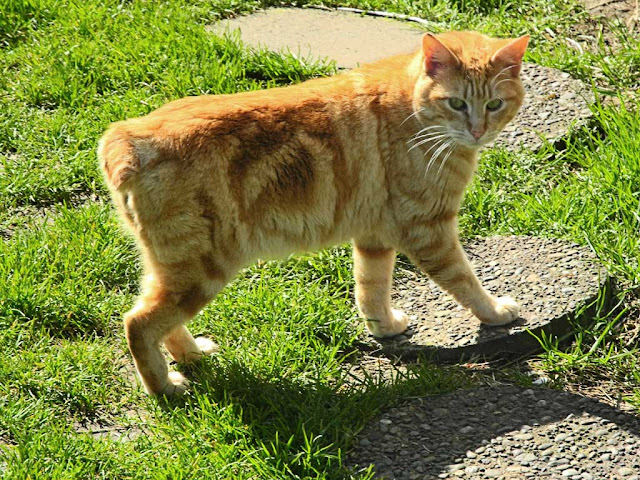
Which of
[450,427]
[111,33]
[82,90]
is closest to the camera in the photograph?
[450,427]

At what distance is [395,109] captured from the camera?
4.21 metres

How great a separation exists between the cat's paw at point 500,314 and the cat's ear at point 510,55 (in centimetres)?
105

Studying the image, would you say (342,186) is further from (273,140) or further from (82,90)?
(82,90)

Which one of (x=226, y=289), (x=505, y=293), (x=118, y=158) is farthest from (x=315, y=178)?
(x=505, y=293)

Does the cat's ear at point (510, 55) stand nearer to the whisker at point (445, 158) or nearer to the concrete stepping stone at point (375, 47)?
the whisker at point (445, 158)

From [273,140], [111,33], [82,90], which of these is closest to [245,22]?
[111,33]

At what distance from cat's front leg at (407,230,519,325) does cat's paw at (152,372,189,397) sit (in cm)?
117

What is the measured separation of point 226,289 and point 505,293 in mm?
1388

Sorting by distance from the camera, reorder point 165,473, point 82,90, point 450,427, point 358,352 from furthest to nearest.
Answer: point 82,90 → point 358,352 → point 450,427 → point 165,473

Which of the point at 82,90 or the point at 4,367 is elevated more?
the point at 82,90

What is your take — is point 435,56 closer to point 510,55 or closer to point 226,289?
point 510,55

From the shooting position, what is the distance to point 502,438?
371 cm

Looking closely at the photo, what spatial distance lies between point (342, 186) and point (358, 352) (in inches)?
32.6

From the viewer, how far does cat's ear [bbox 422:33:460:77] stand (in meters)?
4.05
